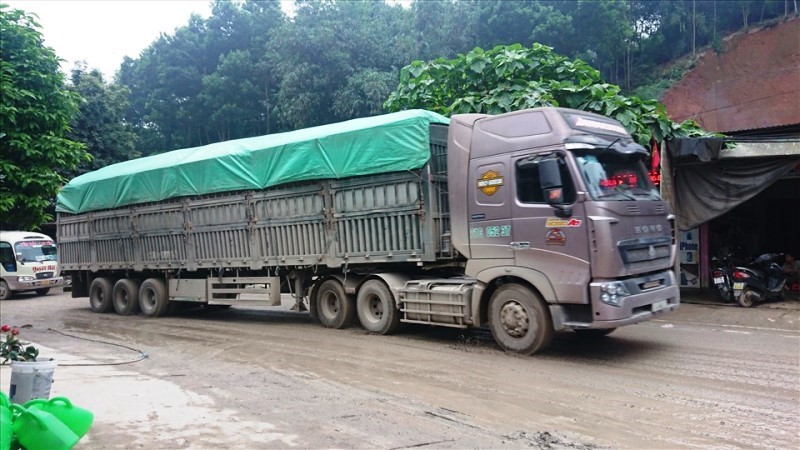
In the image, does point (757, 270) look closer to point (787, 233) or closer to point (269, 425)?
point (787, 233)

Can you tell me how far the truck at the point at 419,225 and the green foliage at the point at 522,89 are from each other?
10.4 feet

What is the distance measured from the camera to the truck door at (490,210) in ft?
24.9

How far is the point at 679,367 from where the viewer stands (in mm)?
6730

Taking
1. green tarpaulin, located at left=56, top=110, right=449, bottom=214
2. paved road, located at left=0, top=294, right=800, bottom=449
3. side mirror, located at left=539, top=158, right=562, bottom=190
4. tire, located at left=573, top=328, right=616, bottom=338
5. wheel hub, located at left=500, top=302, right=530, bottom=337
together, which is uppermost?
green tarpaulin, located at left=56, top=110, right=449, bottom=214

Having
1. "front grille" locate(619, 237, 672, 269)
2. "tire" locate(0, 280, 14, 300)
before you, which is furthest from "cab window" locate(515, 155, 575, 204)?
"tire" locate(0, 280, 14, 300)

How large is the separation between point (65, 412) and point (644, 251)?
6.29m

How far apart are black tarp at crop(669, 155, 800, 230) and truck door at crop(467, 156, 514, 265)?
5611 millimetres

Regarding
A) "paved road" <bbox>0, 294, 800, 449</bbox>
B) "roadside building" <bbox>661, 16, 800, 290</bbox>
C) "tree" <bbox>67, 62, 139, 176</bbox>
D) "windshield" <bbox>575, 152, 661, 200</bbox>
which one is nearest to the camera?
"paved road" <bbox>0, 294, 800, 449</bbox>

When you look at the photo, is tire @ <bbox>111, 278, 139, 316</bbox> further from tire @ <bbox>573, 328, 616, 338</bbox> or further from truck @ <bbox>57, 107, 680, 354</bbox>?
tire @ <bbox>573, 328, 616, 338</bbox>

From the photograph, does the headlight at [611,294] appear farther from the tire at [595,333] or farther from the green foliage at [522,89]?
the green foliage at [522,89]

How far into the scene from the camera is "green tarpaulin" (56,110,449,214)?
28.9 feet

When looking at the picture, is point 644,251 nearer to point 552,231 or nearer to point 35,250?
point 552,231

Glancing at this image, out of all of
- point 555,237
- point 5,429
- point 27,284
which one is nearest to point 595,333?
point 555,237

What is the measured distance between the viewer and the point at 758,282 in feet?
36.9
